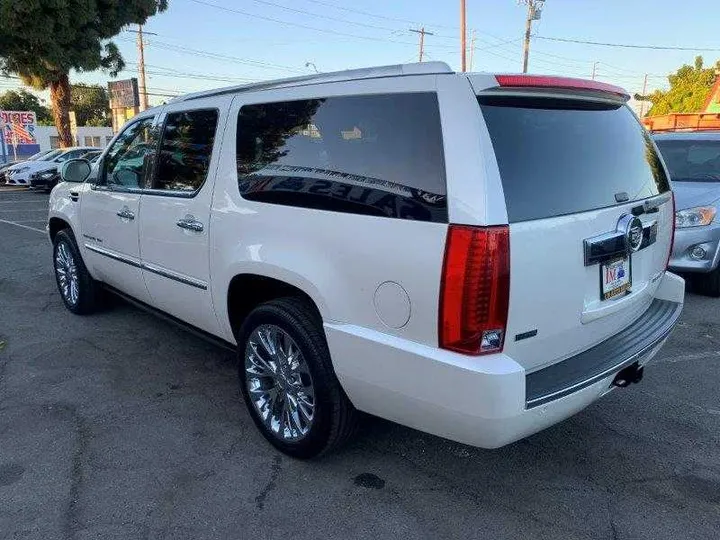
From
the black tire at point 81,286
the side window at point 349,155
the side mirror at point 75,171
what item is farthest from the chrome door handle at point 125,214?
the side window at point 349,155

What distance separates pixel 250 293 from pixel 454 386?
1.49m

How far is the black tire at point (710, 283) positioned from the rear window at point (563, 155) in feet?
12.0

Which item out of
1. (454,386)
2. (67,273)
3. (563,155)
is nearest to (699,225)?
(563,155)

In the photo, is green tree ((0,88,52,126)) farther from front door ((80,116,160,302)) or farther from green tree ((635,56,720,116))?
front door ((80,116,160,302))

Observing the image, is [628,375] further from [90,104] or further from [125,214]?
[90,104]

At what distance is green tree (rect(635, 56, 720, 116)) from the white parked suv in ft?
149

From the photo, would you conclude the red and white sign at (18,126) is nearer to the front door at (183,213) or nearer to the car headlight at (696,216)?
the front door at (183,213)

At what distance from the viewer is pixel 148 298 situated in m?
4.04

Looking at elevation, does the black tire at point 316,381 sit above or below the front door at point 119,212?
below

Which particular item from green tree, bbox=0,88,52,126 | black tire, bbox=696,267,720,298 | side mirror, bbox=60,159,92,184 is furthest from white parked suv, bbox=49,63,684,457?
green tree, bbox=0,88,52,126

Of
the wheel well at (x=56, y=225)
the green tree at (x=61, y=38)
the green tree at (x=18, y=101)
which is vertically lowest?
the wheel well at (x=56, y=225)

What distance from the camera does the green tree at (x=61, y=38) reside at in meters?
19.2

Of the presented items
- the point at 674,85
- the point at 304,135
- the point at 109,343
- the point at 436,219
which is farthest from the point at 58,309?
the point at 674,85

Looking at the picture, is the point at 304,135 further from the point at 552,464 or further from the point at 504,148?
the point at 552,464
